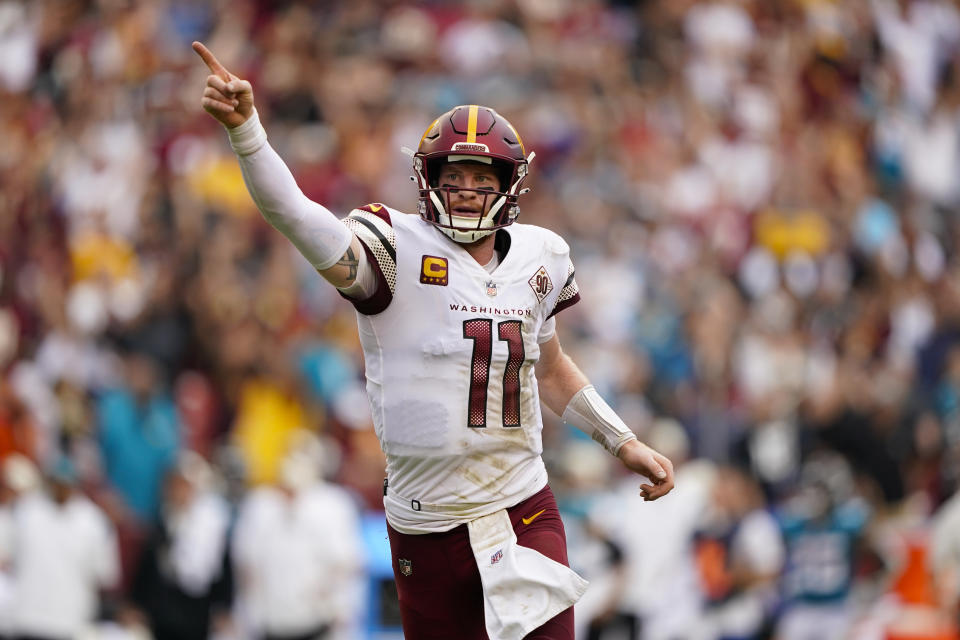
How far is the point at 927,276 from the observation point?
49.3 feet

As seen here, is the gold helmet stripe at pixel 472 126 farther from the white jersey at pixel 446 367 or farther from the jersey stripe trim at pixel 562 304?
the jersey stripe trim at pixel 562 304

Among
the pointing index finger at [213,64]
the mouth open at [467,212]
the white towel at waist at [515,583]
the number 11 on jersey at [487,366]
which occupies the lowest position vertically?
the white towel at waist at [515,583]

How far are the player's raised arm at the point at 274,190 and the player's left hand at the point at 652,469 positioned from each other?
1185 mm

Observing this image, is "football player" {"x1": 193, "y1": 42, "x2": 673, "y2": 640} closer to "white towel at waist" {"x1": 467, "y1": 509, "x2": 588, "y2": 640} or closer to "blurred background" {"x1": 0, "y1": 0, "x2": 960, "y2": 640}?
"white towel at waist" {"x1": 467, "y1": 509, "x2": 588, "y2": 640}

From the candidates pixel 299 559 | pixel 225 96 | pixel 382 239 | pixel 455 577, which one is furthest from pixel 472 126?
pixel 299 559

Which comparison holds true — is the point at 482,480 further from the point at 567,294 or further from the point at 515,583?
the point at 567,294

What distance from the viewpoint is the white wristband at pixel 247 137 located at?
4.99 m

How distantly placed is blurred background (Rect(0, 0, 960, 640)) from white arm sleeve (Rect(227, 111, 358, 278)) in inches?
219

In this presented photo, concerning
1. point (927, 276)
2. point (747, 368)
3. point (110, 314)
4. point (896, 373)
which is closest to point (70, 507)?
point (110, 314)

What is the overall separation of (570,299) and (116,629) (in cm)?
649

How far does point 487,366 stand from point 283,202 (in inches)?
36.1

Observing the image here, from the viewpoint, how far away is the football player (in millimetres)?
5457

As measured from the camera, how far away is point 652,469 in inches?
224

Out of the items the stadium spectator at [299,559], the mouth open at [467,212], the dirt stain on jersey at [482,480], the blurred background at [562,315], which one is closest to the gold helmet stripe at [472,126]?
the mouth open at [467,212]
